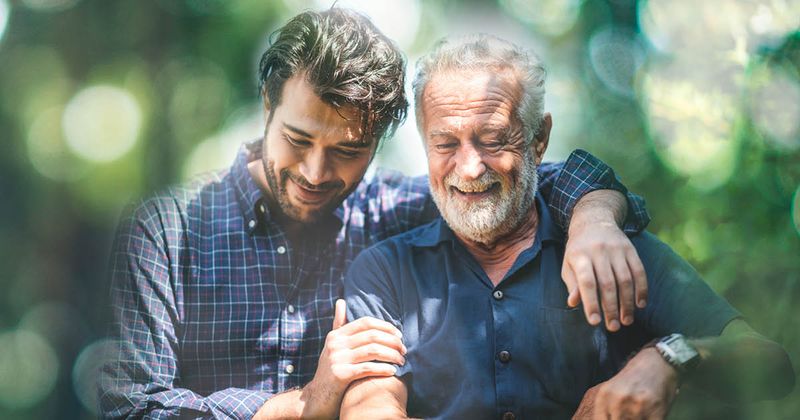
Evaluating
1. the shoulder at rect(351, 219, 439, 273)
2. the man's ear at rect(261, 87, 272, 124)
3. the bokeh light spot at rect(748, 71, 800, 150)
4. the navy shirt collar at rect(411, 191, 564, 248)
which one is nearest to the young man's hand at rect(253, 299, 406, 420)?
the shoulder at rect(351, 219, 439, 273)

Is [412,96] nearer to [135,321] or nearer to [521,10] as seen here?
[521,10]

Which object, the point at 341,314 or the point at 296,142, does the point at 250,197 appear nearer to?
the point at 296,142

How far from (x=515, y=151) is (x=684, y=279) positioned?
0.59 metres

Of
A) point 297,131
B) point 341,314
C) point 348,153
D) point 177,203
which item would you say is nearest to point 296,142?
point 297,131

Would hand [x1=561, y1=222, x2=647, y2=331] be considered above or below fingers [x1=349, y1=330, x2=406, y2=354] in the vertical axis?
above

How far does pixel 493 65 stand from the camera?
6.73 ft

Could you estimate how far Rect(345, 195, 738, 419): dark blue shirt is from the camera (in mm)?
1878

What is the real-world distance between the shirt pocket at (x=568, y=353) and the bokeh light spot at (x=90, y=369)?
4.12 ft

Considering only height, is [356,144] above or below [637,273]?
above

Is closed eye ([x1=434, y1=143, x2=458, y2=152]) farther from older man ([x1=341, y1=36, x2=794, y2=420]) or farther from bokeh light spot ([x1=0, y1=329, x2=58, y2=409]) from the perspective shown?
bokeh light spot ([x1=0, y1=329, x2=58, y2=409])

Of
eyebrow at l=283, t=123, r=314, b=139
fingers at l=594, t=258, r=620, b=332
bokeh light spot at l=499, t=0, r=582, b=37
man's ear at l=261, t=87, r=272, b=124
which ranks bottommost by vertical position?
fingers at l=594, t=258, r=620, b=332

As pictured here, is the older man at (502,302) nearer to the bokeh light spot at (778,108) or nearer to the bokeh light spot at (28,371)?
the bokeh light spot at (778,108)

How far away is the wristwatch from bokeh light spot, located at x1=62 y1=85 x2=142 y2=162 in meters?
1.94

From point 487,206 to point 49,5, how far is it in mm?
1775
